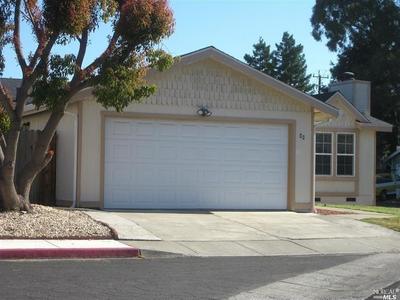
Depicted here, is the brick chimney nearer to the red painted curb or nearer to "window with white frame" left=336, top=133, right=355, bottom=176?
"window with white frame" left=336, top=133, right=355, bottom=176

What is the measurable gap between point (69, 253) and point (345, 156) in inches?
771

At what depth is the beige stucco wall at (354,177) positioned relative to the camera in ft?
93.0

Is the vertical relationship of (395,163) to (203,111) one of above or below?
below

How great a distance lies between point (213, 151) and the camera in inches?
719

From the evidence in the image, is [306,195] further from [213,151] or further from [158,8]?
[158,8]

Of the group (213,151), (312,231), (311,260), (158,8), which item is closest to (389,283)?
(311,260)

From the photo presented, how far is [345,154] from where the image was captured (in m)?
28.6

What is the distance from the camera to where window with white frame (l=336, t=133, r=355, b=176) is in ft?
93.6

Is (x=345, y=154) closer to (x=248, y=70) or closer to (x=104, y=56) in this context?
(x=248, y=70)

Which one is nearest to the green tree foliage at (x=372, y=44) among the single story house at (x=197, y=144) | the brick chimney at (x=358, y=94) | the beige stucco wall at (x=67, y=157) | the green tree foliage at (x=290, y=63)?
the brick chimney at (x=358, y=94)

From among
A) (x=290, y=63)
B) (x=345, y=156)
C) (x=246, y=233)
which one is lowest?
(x=246, y=233)

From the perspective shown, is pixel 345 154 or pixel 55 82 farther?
pixel 345 154

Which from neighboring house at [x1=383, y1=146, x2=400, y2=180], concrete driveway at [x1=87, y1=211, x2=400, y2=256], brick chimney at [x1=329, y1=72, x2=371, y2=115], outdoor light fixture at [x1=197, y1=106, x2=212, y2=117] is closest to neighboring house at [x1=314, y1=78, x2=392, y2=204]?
brick chimney at [x1=329, y1=72, x2=371, y2=115]

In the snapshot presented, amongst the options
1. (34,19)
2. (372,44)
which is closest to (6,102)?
(34,19)
